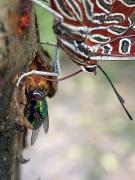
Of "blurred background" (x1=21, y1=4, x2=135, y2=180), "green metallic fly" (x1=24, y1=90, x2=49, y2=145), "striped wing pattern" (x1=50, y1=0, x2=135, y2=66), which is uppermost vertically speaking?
→ "striped wing pattern" (x1=50, y1=0, x2=135, y2=66)

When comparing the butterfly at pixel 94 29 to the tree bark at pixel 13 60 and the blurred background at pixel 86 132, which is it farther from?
the blurred background at pixel 86 132

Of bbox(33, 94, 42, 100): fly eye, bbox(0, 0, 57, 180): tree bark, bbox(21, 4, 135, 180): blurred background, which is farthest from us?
bbox(21, 4, 135, 180): blurred background

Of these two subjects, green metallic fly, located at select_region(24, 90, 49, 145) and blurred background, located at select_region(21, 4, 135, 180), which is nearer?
green metallic fly, located at select_region(24, 90, 49, 145)

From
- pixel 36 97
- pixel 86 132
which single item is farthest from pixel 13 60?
pixel 86 132

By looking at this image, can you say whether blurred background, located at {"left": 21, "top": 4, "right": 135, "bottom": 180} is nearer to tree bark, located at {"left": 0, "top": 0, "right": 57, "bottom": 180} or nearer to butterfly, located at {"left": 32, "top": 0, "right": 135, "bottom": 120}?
butterfly, located at {"left": 32, "top": 0, "right": 135, "bottom": 120}

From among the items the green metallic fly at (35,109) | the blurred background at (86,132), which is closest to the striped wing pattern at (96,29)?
the green metallic fly at (35,109)

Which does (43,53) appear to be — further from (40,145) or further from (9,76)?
(40,145)

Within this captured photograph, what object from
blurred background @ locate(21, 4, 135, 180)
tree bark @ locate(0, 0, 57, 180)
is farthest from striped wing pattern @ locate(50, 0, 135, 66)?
blurred background @ locate(21, 4, 135, 180)

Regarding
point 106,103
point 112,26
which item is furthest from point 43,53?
point 106,103
